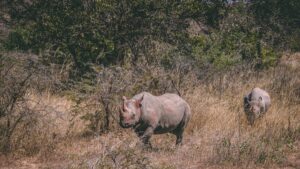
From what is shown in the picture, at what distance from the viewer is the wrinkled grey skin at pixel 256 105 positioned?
10379mm

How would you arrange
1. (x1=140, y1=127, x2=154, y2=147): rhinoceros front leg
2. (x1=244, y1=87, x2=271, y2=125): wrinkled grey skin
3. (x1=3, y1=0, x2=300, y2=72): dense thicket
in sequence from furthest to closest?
(x1=3, y1=0, x2=300, y2=72): dense thicket → (x1=244, y1=87, x2=271, y2=125): wrinkled grey skin → (x1=140, y1=127, x2=154, y2=147): rhinoceros front leg

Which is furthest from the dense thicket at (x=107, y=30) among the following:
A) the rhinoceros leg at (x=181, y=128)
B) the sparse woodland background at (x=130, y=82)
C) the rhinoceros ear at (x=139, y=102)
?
the rhinoceros ear at (x=139, y=102)

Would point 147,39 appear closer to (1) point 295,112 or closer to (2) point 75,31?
(2) point 75,31

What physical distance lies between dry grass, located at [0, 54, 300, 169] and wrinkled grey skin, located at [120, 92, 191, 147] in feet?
0.84

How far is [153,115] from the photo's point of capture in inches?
318

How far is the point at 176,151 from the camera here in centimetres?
816

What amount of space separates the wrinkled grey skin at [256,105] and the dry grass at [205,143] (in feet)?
0.40

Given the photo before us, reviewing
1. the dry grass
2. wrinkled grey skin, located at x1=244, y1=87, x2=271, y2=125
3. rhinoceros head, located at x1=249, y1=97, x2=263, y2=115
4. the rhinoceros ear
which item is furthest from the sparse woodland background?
the rhinoceros ear

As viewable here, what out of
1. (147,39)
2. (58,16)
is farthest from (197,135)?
(58,16)

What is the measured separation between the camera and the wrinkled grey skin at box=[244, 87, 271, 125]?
1038cm

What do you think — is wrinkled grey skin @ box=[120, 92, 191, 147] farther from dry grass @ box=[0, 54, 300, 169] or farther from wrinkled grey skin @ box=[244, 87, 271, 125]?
wrinkled grey skin @ box=[244, 87, 271, 125]

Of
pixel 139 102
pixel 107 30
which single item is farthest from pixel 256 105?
pixel 107 30

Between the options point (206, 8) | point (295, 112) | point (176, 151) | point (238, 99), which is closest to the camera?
point (176, 151)

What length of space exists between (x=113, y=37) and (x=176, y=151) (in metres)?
5.09
